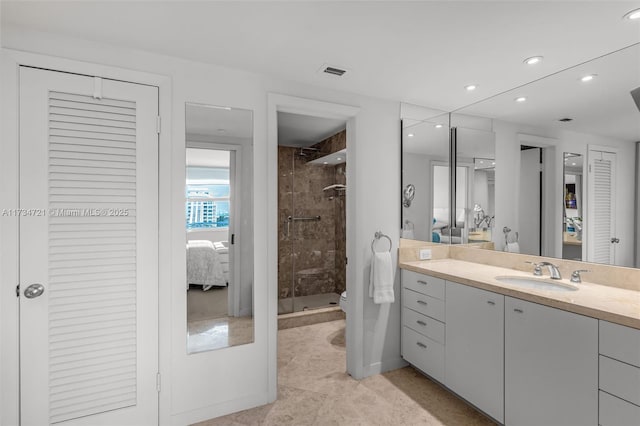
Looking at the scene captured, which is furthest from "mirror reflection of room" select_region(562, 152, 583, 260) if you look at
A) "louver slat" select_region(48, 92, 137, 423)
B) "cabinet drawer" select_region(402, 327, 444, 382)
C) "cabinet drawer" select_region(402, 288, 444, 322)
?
"louver slat" select_region(48, 92, 137, 423)

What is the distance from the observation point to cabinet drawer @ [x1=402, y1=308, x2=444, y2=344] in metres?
2.37

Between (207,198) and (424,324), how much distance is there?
6.21ft

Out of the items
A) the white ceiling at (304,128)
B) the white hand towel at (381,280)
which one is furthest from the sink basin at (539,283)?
the white ceiling at (304,128)

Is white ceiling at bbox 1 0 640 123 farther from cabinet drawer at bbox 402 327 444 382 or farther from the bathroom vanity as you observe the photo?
cabinet drawer at bbox 402 327 444 382

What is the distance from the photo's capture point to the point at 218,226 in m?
2.14

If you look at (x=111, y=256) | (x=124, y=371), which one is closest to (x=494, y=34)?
(x=111, y=256)

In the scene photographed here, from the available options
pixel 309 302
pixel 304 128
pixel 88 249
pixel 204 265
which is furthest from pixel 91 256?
pixel 309 302

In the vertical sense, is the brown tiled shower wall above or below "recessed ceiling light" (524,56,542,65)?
below

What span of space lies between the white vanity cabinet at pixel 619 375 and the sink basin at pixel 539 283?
54cm

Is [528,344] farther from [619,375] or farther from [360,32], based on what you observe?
[360,32]

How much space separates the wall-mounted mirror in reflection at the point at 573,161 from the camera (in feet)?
6.08

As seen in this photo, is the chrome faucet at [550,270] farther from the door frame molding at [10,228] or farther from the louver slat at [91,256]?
the door frame molding at [10,228]

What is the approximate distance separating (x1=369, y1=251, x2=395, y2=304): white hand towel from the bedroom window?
1207 millimetres

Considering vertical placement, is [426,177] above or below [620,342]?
above
